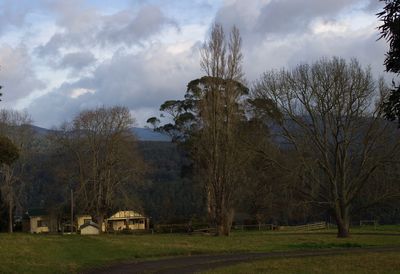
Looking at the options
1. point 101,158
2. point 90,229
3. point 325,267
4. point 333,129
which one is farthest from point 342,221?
point 101,158

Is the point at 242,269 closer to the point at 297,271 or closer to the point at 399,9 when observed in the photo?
the point at 297,271

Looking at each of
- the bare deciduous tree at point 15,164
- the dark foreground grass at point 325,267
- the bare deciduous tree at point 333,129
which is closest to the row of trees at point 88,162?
the bare deciduous tree at point 15,164

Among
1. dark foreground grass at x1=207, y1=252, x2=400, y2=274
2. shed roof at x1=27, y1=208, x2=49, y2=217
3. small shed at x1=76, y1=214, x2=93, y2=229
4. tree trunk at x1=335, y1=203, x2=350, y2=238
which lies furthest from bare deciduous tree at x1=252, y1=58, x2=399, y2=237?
shed roof at x1=27, y1=208, x2=49, y2=217

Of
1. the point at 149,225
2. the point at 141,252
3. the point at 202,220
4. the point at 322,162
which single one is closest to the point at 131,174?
the point at 202,220

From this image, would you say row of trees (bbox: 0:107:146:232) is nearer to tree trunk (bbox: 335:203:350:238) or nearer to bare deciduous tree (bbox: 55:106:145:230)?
bare deciduous tree (bbox: 55:106:145:230)

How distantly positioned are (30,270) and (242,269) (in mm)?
6337

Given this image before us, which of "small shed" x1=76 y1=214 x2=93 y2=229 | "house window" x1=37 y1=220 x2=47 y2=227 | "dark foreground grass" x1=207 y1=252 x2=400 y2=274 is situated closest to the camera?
"dark foreground grass" x1=207 y1=252 x2=400 y2=274

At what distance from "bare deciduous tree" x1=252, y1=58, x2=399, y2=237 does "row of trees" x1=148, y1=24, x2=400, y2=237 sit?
0.24 ft

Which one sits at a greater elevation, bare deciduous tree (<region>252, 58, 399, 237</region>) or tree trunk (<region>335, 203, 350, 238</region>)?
bare deciduous tree (<region>252, 58, 399, 237</region>)

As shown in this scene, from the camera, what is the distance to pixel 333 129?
43406 mm

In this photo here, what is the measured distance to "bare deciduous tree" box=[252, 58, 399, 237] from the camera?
42.2 metres

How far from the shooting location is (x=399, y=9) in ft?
32.0

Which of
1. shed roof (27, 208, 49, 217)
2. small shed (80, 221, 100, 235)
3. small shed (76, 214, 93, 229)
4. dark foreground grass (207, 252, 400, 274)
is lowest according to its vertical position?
dark foreground grass (207, 252, 400, 274)

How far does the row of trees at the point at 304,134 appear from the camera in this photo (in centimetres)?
4247
